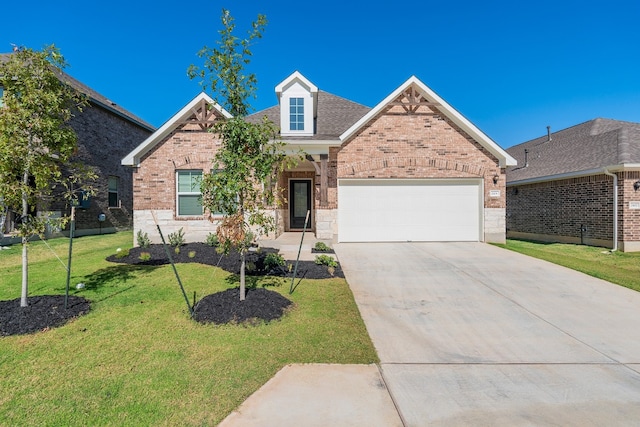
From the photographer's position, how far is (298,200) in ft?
51.6

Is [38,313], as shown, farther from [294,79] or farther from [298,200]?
[298,200]

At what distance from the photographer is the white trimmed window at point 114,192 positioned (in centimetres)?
1806

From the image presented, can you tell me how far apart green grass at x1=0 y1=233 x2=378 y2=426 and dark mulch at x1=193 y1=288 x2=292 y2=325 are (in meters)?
0.18

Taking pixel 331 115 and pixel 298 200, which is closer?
pixel 331 115

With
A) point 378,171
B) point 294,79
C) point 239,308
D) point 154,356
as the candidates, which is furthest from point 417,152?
point 154,356

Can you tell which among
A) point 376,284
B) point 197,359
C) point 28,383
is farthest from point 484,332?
point 28,383

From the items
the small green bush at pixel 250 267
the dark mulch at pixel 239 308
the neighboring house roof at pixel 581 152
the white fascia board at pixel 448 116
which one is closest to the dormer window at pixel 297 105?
the white fascia board at pixel 448 116

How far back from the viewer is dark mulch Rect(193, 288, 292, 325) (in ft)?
15.9

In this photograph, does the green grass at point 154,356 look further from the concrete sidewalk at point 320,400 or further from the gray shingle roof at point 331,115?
the gray shingle roof at point 331,115

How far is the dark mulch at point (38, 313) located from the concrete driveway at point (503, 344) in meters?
4.51

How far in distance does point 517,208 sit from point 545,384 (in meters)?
15.2

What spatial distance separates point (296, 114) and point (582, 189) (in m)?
11.5

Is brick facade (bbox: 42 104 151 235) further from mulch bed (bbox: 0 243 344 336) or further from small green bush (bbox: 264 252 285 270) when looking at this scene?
small green bush (bbox: 264 252 285 270)

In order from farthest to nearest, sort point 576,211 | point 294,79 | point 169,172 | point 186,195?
1. point 576,211
2. point 294,79
3. point 186,195
4. point 169,172
